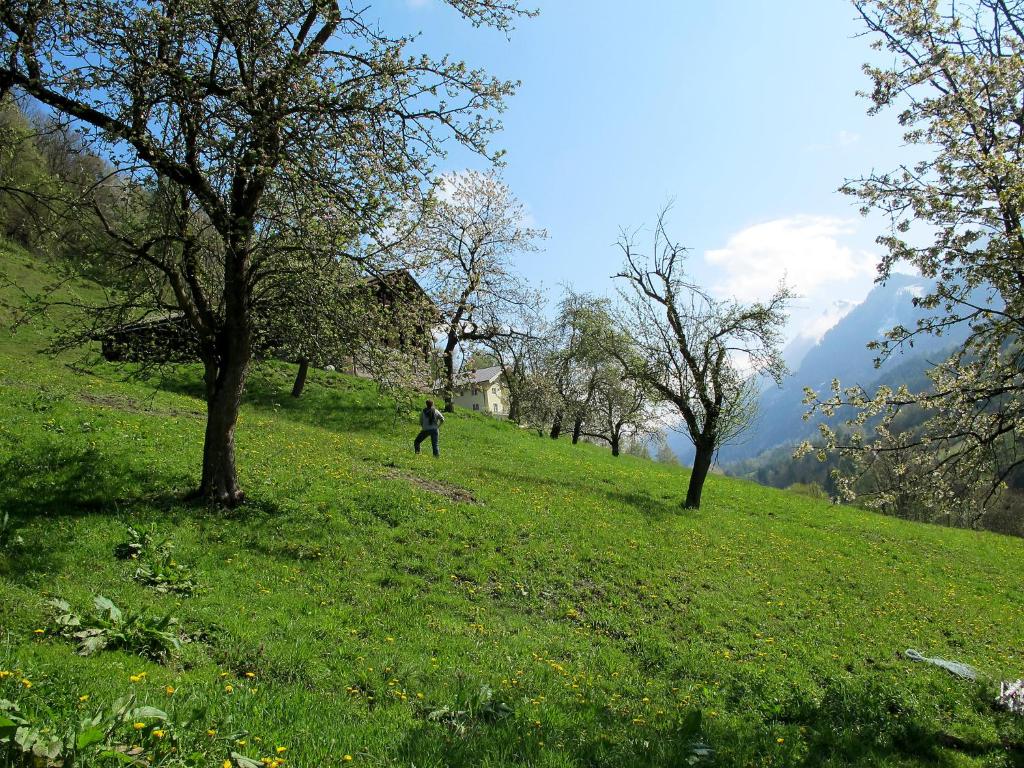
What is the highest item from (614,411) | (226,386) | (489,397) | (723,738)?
(614,411)

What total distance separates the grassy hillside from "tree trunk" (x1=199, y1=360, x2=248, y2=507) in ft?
1.89

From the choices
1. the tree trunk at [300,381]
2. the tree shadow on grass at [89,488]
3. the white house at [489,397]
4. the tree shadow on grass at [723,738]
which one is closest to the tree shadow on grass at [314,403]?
the tree trunk at [300,381]

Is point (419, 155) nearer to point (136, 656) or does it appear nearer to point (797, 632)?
point (136, 656)

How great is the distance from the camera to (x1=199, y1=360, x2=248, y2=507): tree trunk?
12922 mm

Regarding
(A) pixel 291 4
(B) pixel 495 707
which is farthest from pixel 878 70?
(B) pixel 495 707

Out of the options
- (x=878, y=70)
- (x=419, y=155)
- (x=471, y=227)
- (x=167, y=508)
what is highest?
(x=471, y=227)

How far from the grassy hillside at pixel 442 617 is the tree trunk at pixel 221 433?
1.89 feet

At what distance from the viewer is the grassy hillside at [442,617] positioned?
18.8 feet

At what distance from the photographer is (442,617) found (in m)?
10.3

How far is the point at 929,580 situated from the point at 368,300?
783 inches

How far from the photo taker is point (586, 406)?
5116cm

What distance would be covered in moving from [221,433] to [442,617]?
646cm

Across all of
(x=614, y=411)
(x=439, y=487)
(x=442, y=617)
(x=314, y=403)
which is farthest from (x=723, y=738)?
(x=614, y=411)

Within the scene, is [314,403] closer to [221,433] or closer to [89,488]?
[221,433]
